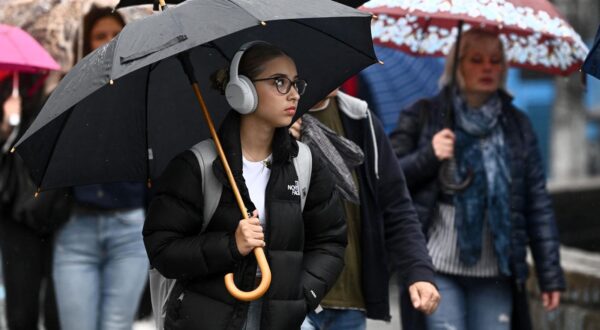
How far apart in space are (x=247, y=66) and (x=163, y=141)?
1.79 feet

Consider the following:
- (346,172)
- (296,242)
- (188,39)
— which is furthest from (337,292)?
(188,39)

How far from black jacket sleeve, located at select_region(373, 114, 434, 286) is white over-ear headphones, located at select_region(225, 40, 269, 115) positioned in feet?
3.49

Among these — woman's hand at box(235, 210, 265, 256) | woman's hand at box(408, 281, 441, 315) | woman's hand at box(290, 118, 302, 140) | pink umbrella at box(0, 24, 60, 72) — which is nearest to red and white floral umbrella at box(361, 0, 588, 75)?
woman's hand at box(290, 118, 302, 140)

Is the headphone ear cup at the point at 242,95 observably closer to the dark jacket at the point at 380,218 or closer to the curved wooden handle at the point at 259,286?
the curved wooden handle at the point at 259,286

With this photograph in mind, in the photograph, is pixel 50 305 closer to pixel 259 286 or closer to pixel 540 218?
pixel 540 218

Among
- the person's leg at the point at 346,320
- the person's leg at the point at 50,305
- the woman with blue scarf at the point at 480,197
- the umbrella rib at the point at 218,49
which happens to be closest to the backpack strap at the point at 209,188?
the umbrella rib at the point at 218,49

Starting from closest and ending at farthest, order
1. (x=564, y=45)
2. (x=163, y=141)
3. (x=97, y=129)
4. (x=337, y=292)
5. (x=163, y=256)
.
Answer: (x=163, y=256) < (x=97, y=129) < (x=163, y=141) < (x=337, y=292) < (x=564, y=45)

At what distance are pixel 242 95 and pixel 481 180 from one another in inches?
82.1

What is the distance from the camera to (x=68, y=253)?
5887 mm

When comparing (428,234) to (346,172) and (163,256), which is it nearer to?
(346,172)

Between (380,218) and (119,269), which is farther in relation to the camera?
(119,269)

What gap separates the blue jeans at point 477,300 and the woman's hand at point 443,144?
55 cm

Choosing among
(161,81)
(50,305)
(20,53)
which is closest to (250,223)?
(161,81)

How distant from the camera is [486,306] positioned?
5746mm
